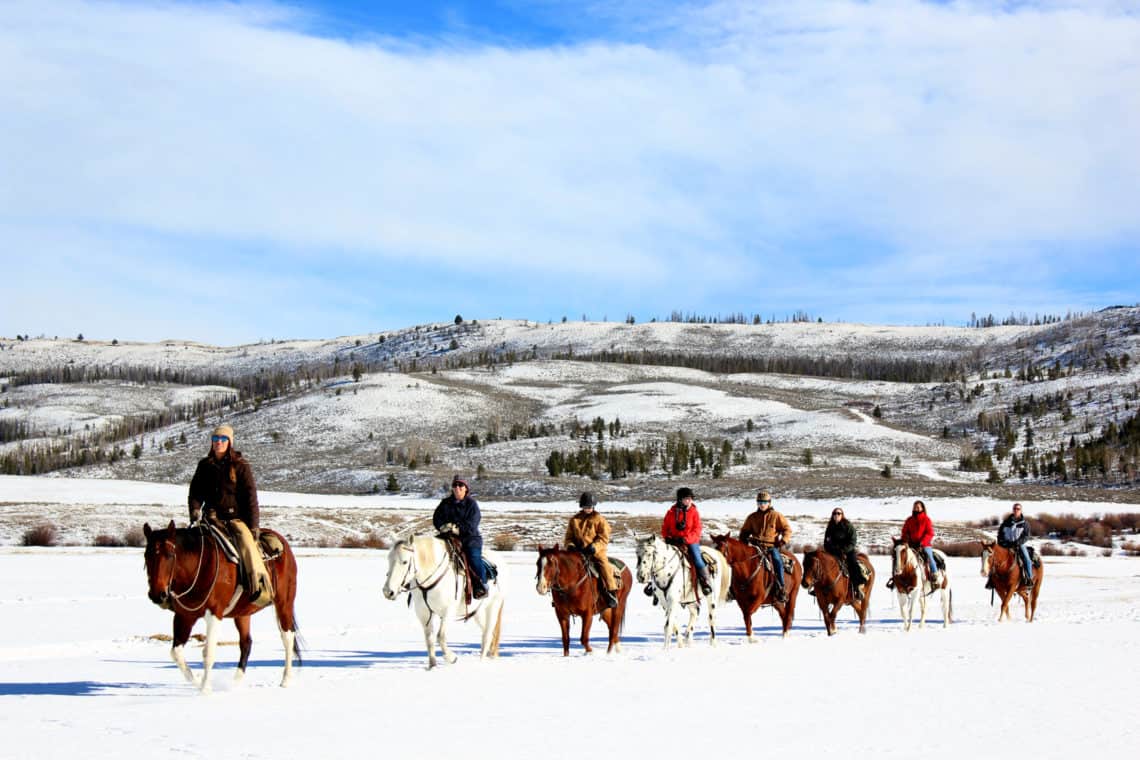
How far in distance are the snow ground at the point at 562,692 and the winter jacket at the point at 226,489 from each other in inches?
76.0

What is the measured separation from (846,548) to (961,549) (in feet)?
81.0

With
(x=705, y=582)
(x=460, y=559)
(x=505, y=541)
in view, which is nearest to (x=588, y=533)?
(x=705, y=582)

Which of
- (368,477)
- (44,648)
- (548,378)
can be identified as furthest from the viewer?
(548,378)

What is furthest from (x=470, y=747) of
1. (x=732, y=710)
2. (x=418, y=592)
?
(x=418, y=592)

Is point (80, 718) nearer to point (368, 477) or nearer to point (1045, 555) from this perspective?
point (1045, 555)

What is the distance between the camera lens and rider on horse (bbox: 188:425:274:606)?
1214 cm

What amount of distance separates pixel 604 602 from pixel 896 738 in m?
7.01

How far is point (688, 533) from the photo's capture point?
1719cm

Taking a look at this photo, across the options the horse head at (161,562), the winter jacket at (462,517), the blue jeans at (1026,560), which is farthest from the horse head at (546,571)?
the blue jeans at (1026,560)

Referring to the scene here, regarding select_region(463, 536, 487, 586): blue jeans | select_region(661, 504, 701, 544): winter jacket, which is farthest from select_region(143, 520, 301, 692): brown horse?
select_region(661, 504, 701, 544): winter jacket

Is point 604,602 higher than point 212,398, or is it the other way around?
point 212,398

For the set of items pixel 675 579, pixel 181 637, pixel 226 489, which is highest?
pixel 226 489

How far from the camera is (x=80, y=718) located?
33.6ft

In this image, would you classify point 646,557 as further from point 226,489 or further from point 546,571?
point 226,489
